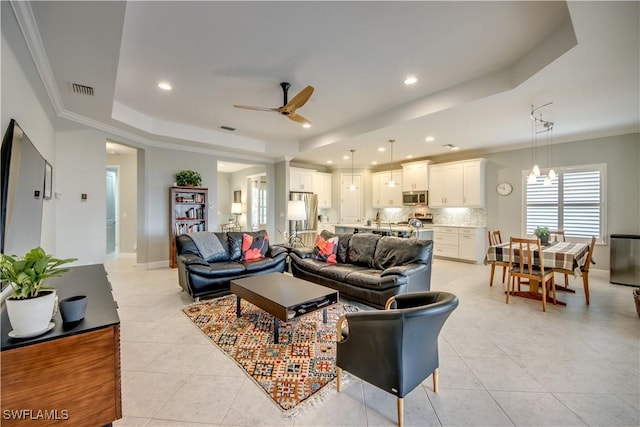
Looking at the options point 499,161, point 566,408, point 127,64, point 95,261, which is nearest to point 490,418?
point 566,408

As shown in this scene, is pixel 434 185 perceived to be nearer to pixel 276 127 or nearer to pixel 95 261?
pixel 276 127

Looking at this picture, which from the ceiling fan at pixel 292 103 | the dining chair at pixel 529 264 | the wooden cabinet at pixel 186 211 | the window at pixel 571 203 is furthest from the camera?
the wooden cabinet at pixel 186 211

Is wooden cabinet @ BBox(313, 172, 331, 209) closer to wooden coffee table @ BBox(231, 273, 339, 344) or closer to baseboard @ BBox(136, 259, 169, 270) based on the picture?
baseboard @ BBox(136, 259, 169, 270)

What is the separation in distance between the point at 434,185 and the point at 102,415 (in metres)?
7.49

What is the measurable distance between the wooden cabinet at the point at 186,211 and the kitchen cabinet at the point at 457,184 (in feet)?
19.1

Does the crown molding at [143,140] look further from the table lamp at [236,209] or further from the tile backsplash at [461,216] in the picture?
the tile backsplash at [461,216]

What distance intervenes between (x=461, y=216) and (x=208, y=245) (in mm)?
6197

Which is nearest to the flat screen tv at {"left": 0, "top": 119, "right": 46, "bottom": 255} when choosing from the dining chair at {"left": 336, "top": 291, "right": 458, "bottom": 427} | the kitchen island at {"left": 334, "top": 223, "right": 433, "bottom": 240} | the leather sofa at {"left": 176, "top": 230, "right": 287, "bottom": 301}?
the leather sofa at {"left": 176, "top": 230, "right": 287, "bottom": 301}

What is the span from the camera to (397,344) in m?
1.60

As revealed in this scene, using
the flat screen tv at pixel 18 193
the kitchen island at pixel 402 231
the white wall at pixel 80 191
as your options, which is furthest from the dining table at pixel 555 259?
the white wall at pixel 80 191

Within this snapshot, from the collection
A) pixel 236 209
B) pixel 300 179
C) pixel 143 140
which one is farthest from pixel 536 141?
pixel 236 209

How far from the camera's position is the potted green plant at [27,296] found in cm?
120

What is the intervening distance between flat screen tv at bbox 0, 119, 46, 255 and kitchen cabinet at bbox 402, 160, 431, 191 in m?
7.44

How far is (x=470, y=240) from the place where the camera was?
6500mm
